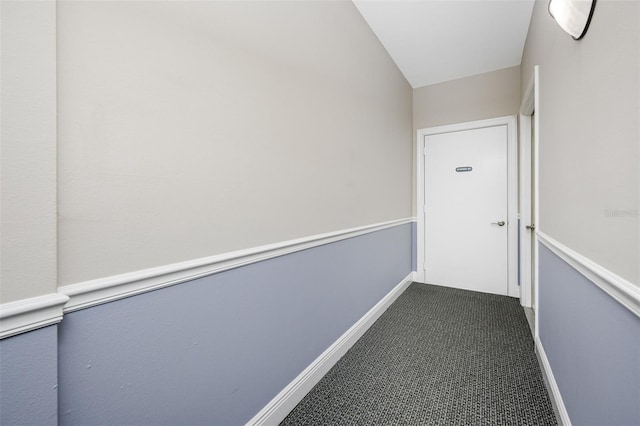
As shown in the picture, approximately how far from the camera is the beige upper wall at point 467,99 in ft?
10.0

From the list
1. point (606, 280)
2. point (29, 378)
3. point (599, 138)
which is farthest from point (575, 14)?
point (29, 378)

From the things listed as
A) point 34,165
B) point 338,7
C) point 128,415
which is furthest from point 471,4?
point 128,415

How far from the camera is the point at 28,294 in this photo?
2.00 feet

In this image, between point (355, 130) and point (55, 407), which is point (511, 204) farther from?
point (55, 407)

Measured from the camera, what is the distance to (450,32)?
246cm

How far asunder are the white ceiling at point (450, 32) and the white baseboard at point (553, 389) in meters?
2.50

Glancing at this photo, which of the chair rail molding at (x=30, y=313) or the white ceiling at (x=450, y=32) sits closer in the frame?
the chair rail molding at (x=30, y=313)

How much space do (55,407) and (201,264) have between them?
1.56 ft

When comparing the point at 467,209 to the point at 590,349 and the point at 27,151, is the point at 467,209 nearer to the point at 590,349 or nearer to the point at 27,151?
the point at 590,349

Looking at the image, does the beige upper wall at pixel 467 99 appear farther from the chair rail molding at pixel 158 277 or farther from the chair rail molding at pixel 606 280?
the chair rail molding at pixel 158 277

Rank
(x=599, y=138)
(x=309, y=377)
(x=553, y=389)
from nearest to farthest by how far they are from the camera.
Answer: (x=599, y=138) → (x=553, y=389) → (x=309, y=377)

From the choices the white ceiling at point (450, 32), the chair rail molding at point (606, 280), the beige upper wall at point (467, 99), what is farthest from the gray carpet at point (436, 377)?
the white ceiling at point (450, 32)

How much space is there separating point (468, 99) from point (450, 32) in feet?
3.40

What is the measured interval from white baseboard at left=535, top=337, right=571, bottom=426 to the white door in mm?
1401
